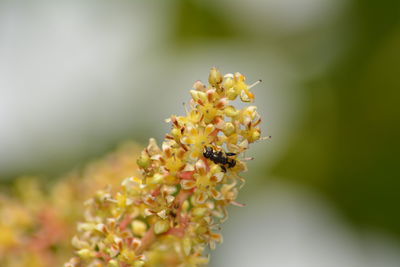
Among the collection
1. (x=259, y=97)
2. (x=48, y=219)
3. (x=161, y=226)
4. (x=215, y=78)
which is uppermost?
(x=259, y=97)

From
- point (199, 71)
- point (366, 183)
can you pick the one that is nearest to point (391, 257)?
point (366, 183)

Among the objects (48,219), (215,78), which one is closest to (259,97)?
(48,219)

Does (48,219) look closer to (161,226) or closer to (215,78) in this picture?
(161,226)

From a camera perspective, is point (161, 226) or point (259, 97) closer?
point (161, 226)

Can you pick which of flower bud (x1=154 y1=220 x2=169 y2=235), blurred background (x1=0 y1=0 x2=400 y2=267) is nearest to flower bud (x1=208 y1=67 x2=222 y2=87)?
flower bud (x1=154 y1=220 x2=169 y2=235)

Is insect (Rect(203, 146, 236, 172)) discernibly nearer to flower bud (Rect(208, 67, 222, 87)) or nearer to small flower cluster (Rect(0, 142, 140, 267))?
flower bud (Rect(208, 67, 222, 87))

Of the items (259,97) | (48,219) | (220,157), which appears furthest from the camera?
(259,97)

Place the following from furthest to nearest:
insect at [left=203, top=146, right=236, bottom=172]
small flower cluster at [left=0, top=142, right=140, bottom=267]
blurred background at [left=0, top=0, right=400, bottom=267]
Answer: blurred background at [left=0, top=0, right=400, bottom=267] → small flower cluster at [left=0, top=142, right=140, bottom=267] → insect at [left=203, top=146, right=236, bottom=172]
